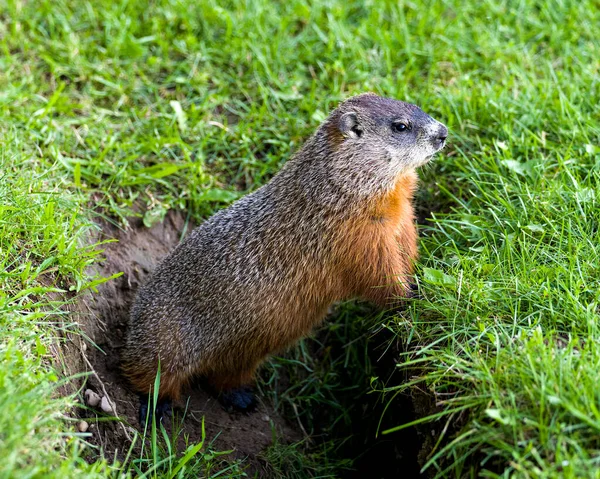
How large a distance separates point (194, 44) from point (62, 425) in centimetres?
402

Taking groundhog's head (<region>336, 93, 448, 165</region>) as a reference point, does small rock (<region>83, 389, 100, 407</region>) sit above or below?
below

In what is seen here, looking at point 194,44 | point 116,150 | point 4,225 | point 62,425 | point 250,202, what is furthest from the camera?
point 194,44

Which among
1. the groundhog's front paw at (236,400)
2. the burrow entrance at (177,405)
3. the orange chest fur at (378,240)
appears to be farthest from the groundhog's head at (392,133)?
the groundhog's front paw at (236,400)

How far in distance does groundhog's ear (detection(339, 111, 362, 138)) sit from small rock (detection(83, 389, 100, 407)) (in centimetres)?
225

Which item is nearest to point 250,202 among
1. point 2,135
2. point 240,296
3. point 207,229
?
point 207,229

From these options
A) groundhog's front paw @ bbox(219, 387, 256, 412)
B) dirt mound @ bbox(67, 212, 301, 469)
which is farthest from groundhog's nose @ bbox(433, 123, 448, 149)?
groundhog's front paw @ bbox(219, 387, 256, 412)

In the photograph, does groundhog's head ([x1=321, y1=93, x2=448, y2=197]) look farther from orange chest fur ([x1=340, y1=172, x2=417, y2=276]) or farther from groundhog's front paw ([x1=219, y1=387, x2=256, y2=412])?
groundhog's front paw ([x1=219, y1=387, x2=256, y2=412])

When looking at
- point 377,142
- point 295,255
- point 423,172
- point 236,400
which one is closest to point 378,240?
point 295,255

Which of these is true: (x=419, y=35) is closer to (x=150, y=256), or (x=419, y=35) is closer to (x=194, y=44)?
(x=194, y=44)

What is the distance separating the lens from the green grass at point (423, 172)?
3240 mm

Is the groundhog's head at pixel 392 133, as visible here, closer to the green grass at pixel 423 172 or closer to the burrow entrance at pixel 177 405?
the green grass at pixel 423 172

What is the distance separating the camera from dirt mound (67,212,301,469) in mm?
4500

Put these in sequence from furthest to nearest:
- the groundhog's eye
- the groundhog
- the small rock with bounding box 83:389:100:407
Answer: the groundhog's eye
the groundhog
the small rock with bounding box 83:389:100:407

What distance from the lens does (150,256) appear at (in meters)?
5.39
